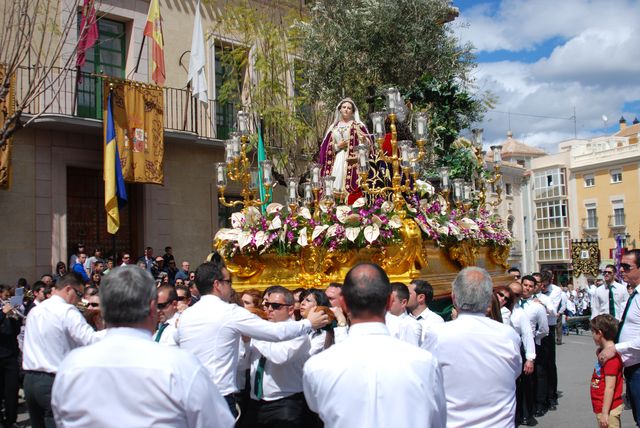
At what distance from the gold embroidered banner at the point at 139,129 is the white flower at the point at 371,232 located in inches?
331

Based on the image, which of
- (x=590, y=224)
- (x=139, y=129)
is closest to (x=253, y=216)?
(x=139, y=129)

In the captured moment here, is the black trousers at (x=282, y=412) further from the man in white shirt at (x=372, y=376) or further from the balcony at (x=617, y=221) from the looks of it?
the balcony at (x=617, y=221)

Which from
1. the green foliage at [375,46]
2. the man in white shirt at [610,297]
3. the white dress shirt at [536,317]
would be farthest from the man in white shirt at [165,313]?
the green foliage at [375,46]

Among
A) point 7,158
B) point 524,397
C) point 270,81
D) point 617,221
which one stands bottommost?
point 524,397

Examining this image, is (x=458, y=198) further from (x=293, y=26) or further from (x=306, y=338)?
(x=293, y=26)

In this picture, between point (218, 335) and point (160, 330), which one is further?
point (160, 330)

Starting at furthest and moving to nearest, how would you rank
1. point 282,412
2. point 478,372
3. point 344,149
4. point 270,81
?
point 270,81 < point 344,149 < point 282,412 < point 478,372

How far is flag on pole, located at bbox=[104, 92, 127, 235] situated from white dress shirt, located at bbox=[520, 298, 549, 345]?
7.92m

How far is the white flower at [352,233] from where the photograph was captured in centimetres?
780

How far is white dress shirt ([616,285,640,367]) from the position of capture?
532cm

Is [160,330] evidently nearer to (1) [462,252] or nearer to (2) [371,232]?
(2) [371,232]

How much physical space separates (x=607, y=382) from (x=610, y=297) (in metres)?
5.64

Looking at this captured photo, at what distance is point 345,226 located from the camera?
8.02 m

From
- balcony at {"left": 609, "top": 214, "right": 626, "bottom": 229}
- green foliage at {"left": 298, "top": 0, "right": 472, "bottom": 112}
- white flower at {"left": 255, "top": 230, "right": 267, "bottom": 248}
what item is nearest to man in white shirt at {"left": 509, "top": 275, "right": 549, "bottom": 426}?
white flower at {"left": 255, "top": 230, "right": 267, "bottom": 248}
